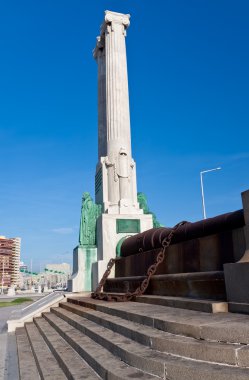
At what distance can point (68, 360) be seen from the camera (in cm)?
514

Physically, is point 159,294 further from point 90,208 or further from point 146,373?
point 90,208

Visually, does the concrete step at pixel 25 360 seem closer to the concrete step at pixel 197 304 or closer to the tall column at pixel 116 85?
the concrete step at pixel 197 304

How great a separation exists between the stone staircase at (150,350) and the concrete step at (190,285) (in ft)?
3.95

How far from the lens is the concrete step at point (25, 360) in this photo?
5.45 m

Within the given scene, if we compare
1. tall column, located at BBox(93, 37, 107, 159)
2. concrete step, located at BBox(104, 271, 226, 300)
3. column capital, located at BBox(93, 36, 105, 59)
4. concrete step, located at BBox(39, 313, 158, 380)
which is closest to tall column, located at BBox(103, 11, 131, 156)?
column capital, located at BBox(93, 36, 105, 59)

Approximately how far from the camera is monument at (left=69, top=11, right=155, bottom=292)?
13920mm

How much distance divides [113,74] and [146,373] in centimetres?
1638

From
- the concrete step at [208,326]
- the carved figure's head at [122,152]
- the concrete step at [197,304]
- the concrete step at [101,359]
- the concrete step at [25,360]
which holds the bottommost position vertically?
the concrete step at [25,360]

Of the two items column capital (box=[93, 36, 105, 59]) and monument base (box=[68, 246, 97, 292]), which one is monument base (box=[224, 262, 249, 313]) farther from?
column capital (box=[93, 36, 105, 59])

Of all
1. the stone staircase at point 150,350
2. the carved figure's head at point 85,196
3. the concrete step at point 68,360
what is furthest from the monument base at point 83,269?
the stone staircase at point 150,350

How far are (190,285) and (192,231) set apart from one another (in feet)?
5.10

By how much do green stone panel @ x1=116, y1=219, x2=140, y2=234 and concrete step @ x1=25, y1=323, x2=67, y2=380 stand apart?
6.21 m

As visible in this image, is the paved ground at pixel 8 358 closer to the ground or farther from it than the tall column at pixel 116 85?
closer to the ground

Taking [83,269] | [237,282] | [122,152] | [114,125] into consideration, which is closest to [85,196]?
[122,152]
